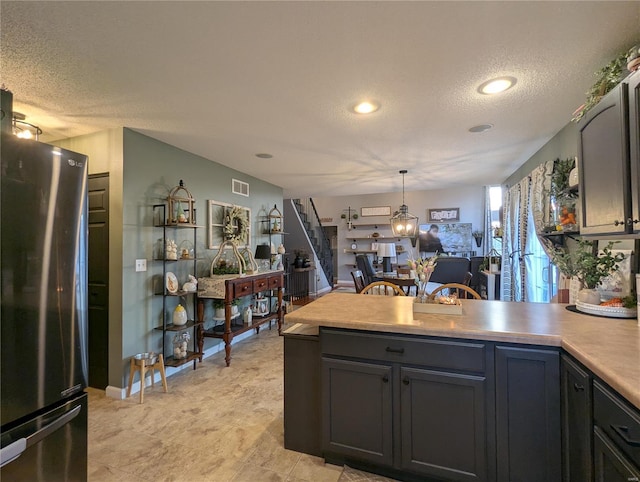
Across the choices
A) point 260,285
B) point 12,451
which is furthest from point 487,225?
point 12,451

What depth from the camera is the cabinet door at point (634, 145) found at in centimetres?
136

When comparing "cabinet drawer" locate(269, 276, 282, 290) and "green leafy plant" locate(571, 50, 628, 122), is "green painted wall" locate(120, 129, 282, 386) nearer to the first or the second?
"cabinet drawer" locate(269, 276, 282, 290)

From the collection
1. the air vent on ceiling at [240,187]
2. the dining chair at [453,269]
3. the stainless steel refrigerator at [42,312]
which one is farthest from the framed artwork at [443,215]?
the stainless steel refrigerator at [42,312]

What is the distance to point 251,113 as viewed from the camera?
2533mm

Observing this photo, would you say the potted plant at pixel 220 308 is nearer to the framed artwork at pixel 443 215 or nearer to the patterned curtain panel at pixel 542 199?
the patterned curtain panel at pixel 542 199

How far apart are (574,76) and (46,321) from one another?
3367 millimetres

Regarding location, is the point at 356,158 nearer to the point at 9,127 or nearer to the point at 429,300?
the point at 429,300

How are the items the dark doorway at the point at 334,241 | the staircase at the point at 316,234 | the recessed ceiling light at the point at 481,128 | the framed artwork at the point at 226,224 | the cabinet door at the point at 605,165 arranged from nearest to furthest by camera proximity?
the cabinet door at the point at 605,165 < the recessed ceiling light at the point at 481,128 < the framed artwork at the point at 226,224 < the staircase at the point at 316,234 < the dark doorway at the point at 334,241

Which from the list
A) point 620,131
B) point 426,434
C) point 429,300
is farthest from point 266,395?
point 620,131

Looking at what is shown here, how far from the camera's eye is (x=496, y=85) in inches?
83.0

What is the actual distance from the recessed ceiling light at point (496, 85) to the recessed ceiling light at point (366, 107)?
0.75m

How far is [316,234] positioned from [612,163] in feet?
26.8

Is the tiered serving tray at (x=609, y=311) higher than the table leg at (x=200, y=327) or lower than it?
higher

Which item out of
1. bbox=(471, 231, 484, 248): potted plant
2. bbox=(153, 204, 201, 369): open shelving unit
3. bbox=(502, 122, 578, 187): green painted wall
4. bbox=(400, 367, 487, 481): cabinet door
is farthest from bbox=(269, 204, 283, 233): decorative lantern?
bbox=(471, 231, 484, 248): potted plant
